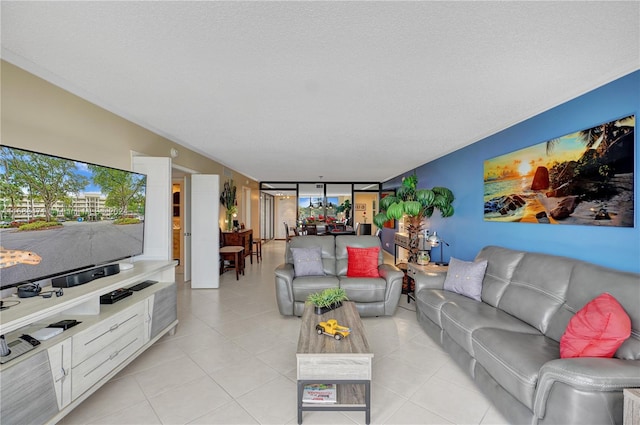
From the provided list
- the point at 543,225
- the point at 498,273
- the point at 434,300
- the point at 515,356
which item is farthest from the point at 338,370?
the point at 543,225

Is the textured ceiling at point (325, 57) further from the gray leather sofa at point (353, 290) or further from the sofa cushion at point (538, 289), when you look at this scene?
the gray leather sofa at point (353, 290)

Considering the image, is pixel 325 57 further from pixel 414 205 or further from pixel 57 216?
pixel 414 205

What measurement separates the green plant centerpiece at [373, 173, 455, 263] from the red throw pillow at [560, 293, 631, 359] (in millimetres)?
2269

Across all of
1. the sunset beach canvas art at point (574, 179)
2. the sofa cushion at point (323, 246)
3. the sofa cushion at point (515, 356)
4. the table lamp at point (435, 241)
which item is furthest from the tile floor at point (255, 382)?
the sunset beach canvas art at point (574, 179)

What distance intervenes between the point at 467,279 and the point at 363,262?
1.33 m

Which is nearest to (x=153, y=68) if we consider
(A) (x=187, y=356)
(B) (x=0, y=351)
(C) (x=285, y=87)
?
(C) (x=285, y=87)

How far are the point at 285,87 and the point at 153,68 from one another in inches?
39.6

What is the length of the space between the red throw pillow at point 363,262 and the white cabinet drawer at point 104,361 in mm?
2541

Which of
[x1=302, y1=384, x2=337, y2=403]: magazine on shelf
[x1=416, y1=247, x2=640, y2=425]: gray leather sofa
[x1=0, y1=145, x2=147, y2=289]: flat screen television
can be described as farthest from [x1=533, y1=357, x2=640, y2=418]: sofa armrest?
[x1=0, y1=145, x2=147, y2=289]: flat screen television

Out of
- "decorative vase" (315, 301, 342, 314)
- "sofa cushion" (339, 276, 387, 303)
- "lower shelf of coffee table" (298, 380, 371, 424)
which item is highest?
"decorative vase" (315, 301, 342, 314)

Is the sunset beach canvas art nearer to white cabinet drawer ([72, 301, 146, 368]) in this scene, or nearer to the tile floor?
the tile floor

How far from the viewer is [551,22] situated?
4.64 ft

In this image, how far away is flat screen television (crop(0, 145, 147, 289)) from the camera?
5.10ft

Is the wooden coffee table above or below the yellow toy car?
below
